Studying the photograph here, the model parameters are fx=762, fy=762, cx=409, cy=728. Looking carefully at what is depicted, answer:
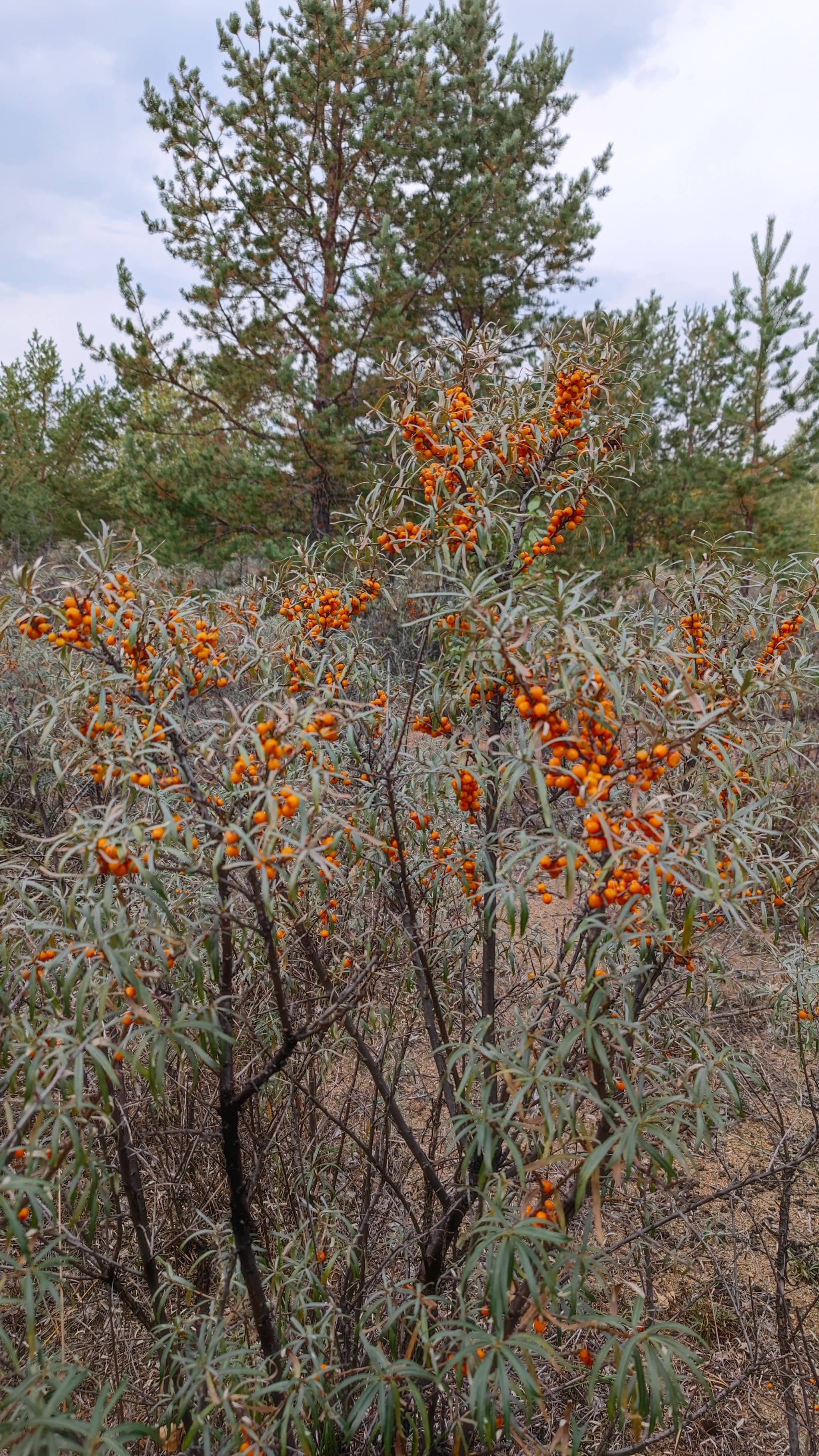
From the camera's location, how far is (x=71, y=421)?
17.5 m

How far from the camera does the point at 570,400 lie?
1826 millimetres

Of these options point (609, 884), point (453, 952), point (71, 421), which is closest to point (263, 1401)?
point (453, 952)

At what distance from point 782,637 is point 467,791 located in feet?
2.50

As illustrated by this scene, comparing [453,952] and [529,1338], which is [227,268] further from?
[529,1338]

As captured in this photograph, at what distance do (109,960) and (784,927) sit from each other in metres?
4.69

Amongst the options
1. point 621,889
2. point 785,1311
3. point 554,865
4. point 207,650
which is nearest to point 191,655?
point 207,650

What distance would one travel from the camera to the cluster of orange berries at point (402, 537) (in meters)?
1.73

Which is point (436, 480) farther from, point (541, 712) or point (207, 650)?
point (541, 712)

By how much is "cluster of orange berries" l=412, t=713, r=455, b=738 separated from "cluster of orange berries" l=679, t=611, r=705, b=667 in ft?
1.93

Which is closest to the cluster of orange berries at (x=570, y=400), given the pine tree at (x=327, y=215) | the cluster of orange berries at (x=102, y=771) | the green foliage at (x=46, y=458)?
the cluster of orange berries at (x=102, y=771)

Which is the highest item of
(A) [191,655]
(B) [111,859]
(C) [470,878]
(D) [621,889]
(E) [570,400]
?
(E) [570,400]

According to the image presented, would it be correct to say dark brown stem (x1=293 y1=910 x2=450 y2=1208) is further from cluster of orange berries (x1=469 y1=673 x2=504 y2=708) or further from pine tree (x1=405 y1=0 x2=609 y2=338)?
pine tree (x1=405 y1=0 x2=609 y2=338)

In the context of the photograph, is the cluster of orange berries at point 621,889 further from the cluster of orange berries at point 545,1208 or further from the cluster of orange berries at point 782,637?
the cluster of orange berries at point 782,637

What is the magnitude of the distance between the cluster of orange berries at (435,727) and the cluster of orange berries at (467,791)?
15 cm
